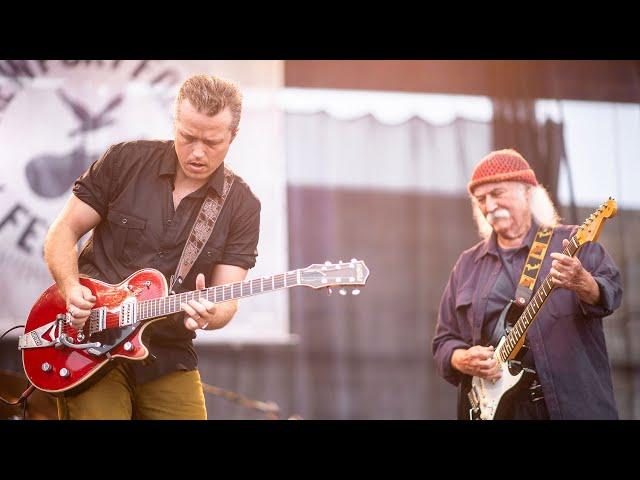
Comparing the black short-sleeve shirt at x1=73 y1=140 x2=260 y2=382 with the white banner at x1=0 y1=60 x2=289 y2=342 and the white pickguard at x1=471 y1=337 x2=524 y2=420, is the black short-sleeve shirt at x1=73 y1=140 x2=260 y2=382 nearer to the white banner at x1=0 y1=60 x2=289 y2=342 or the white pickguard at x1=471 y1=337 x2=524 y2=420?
the white banner at x1=0 y1=60 x2=289 y2=342

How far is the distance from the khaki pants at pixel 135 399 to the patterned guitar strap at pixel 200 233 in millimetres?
398

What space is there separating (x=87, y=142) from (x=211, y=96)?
890 millimetres

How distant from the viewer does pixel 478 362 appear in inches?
133

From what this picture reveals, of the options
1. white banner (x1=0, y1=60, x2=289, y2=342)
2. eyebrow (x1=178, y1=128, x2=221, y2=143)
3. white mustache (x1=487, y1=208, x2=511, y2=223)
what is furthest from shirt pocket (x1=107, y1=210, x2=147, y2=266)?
white mustache (x1=487, y1=208, x2=511, y2=223)

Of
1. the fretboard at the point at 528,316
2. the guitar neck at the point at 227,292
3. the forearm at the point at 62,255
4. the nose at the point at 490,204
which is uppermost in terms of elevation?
the nose at the point at 490,204

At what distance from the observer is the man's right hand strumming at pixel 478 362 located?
11.0ft

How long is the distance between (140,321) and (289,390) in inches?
44.0

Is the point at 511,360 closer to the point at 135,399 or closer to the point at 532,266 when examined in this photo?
the point at 532,266

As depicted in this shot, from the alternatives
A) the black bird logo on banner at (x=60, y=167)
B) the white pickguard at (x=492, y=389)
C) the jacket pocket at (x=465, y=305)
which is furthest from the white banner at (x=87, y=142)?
the white pickguard at (x=492, y=389)

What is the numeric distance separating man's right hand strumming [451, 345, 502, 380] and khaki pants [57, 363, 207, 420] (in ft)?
3.71

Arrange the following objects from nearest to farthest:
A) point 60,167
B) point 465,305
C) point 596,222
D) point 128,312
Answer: point 596,222, point 128,312, point 465,305, point 60,167

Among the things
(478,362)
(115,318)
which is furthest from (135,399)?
(478,362)

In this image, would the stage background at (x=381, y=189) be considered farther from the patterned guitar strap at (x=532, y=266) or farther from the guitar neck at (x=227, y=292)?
the guitar neck at (x=227, y=292)

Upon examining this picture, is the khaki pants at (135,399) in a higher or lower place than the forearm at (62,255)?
lower
